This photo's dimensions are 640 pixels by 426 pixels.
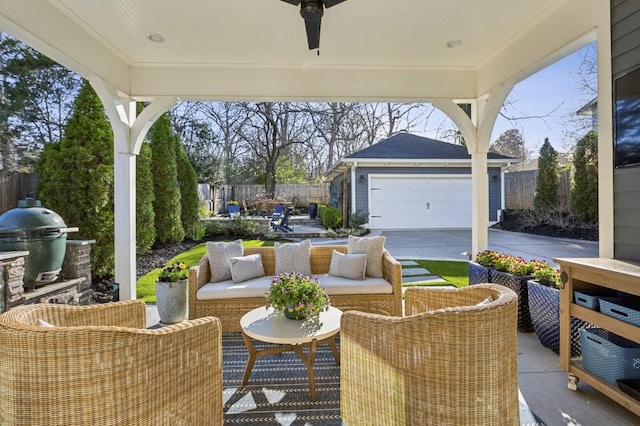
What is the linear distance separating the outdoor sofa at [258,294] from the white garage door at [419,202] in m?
7.43

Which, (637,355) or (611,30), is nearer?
(637,355)

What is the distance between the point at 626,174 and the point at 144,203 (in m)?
6.76

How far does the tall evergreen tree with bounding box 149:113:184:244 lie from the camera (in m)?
7.52

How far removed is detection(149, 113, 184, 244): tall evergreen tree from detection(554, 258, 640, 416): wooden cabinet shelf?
7.33 meters

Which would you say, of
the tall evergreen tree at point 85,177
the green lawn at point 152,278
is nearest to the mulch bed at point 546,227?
the green lawn at point 152,278

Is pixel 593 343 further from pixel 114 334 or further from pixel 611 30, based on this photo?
pixel 114 334

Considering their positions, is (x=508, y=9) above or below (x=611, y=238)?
above

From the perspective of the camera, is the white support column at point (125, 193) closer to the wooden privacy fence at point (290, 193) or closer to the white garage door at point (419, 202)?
the white garage door at point (419, 202)

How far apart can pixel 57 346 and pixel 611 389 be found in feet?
9.78

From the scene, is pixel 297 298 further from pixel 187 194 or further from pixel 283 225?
pixel 283 225

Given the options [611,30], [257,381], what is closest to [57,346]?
[257,381]

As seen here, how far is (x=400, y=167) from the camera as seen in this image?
11094 millimetres

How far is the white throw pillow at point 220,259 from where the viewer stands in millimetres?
3735

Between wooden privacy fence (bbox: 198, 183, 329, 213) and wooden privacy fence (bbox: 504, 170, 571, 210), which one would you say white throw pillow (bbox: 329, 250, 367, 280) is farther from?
wooden privacy fence (bbox: 198, 183, 329, 213)
